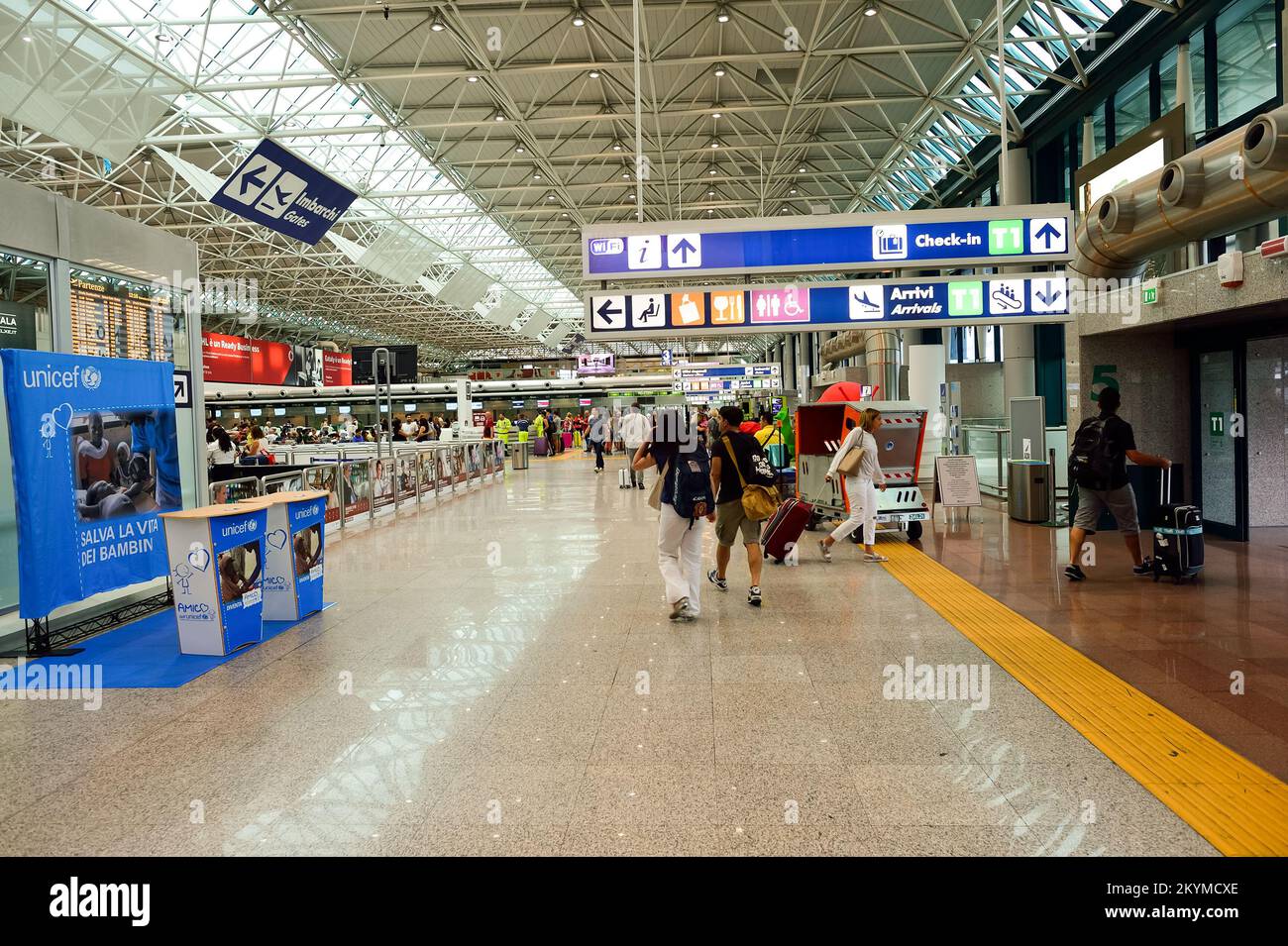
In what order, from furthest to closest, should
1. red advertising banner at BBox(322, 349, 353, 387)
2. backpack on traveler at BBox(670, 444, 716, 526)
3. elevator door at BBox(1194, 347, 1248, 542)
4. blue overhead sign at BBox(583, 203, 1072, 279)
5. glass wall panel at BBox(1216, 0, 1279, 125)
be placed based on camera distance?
red advertising banner at BBox(322, 349, 353, 387) → glass wall panel at BBox(1216, 0, 1279, 125) → elevator door at BBox(1194, 347, 1248, 542) → blue overhead sign at BBox(583, 203, 1072, 279) → backpack on traveler at BBox(670, 444, 716, 526)

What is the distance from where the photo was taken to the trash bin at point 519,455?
1193 inches

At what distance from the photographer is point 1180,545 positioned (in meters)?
7.63

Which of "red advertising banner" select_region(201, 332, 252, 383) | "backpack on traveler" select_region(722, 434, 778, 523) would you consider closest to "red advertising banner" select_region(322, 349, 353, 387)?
"red advertising banner" select_region(201, 332, 252, 383)

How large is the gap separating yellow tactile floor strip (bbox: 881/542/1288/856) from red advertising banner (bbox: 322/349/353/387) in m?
41.0

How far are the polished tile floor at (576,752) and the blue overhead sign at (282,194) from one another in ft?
29.7

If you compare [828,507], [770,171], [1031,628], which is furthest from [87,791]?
[770,171]

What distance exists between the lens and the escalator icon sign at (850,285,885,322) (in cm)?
856

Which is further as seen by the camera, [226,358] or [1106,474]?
[226,358]

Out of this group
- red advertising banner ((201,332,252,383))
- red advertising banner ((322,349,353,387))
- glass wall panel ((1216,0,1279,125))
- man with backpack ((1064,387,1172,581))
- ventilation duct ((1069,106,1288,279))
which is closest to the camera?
ventilation duct ((1069,106,1288,279))

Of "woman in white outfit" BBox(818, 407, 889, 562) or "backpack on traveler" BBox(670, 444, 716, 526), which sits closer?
"backpack on traveler" BBox(670, 444, 716, 526)

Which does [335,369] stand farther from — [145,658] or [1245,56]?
[145,658]

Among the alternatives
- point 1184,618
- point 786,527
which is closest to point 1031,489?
point 786,527

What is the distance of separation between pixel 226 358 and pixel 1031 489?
31.4 m

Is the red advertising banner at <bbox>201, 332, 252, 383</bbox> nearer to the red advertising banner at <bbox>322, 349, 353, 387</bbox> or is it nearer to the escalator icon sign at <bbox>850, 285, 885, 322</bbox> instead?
the red advertising banner at <bbox>322, 349, 353, 387</bbox>
